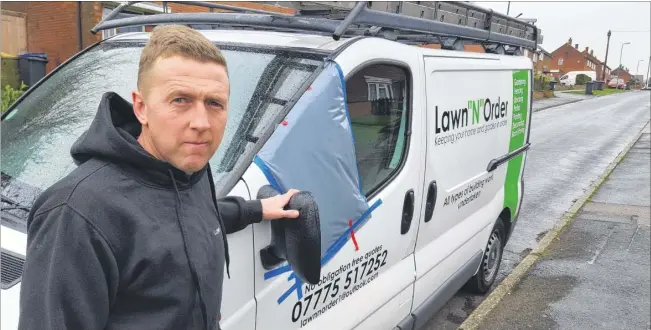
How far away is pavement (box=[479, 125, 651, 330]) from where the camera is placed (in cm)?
424

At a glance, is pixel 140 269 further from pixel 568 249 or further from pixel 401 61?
pixel 568 249

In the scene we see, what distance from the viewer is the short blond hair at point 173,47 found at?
4.13 feet

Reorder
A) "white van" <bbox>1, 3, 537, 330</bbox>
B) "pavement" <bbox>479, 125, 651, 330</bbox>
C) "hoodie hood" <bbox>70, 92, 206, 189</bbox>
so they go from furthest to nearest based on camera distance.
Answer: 1. "pavement" <bbox>479, 125, 651, 330</bbox>
2. "white van" <bbox>1, 3, 537, 330</bbox>
3. "hoodie hood" <bbox>70, 92, 206, 189</bbox>

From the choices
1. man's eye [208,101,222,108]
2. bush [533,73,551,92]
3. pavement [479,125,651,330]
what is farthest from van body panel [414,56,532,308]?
bush [533,73,551,92]

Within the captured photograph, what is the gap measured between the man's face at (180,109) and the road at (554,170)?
338cm

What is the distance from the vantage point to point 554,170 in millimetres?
10953

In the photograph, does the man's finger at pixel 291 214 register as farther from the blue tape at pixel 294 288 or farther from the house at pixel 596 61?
the house at pixel 596 61

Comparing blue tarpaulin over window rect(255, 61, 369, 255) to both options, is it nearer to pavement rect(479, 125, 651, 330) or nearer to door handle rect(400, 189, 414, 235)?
door handle rect(400, 189, 414, 235)

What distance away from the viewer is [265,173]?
1960 millimetres

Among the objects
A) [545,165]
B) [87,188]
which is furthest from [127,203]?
[545,165]

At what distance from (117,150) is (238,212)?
22.5 inches

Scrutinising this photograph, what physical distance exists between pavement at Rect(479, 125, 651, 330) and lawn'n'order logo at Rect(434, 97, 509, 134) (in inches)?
62.2

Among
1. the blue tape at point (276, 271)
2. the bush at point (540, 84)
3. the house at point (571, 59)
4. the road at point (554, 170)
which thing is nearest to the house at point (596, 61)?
the house at point (571, 59)

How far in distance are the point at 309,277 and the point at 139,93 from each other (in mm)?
926
